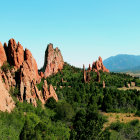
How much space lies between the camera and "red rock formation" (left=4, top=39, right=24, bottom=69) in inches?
2534

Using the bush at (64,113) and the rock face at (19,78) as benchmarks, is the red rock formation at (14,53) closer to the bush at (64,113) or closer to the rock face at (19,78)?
the rock face at (19,78)

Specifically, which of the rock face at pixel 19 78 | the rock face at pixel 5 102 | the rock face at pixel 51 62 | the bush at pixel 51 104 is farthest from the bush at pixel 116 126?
the rock face at pixel 51 62

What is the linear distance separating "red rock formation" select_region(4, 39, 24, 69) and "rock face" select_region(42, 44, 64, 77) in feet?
176

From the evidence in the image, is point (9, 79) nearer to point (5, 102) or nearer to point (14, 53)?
point (5, 102)

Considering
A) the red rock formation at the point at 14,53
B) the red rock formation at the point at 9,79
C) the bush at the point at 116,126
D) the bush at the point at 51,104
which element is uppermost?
the red rock formation at the point at 14,53

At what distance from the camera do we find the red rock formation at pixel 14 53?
64375 mm

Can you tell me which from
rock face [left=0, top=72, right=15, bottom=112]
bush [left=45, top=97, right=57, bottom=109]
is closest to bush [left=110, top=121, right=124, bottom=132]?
bush [left=45, top=97, right=57, bottom=109]

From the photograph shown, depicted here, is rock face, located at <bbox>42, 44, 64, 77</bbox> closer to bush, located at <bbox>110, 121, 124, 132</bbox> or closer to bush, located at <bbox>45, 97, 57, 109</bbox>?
bush, located at <bbox>45, 97, 57, 109</bbox>

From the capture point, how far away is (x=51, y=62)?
12812cm

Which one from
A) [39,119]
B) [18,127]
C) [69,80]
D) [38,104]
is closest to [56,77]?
[69,80]

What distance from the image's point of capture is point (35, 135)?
102ft

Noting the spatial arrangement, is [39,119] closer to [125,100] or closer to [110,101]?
[110,101]

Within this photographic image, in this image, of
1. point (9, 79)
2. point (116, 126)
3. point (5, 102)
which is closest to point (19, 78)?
point (9, 79)

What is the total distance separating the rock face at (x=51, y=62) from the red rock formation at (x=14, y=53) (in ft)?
176
